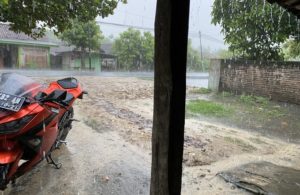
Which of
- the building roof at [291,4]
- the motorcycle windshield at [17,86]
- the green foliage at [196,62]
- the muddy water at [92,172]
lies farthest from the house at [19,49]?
the building roof at [291,4]

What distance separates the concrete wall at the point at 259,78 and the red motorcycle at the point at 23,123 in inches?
390

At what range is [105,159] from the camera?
509 centimetres

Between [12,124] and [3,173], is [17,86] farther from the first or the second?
[3,173]

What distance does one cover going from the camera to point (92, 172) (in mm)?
4547

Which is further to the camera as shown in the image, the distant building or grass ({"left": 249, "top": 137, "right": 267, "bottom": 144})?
the distant building

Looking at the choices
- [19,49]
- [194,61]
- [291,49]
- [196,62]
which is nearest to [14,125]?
[291,49]

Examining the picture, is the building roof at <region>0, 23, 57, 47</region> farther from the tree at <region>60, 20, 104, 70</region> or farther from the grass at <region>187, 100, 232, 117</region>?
the grass at <region>187, 100, 232, 117</region>

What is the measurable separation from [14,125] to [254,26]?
11.9 meters

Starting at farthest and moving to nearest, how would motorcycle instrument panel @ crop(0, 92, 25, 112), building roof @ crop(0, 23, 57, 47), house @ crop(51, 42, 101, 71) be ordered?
house @ crop(51, 42, 101, 71), building roof @ crop(0, 23, 57, 47), motorcycle instrument panel @ crop(0, 92, 25, 112)

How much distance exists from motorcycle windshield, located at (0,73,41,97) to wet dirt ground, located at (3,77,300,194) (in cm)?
123

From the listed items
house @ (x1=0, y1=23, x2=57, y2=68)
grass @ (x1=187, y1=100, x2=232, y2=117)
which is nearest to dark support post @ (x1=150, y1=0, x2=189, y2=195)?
grass @ (x1=187, y1=100, x2=232, y2=117)

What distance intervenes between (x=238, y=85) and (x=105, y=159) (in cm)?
969

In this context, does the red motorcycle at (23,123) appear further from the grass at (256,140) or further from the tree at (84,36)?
the tree at (84,36)

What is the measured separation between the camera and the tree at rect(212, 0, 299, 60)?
38.5 ft
